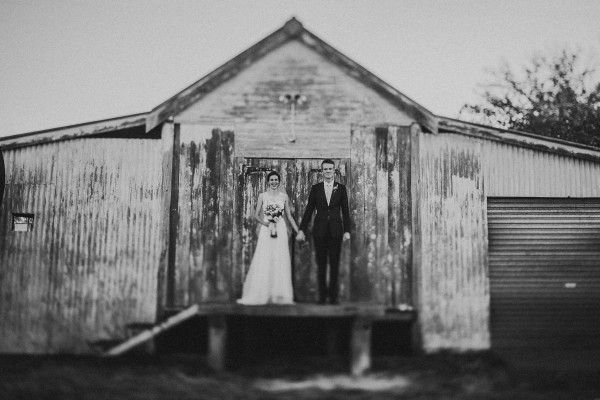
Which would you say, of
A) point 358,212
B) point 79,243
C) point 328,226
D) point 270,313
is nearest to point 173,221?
point 79,243

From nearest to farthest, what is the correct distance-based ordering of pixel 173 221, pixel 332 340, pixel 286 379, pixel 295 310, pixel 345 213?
1. pixel 286 379
2. pixel 295 310
3. pixel 345 213
4. pixel 332 340
5. pixel 173 221

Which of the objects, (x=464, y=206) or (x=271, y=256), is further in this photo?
(x=464, y=206)

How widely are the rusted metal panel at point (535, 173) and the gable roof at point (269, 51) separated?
1.25 m

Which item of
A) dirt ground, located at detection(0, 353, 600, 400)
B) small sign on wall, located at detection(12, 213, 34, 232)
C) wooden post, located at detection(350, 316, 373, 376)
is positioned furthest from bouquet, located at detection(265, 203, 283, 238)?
small sign on wall, located at detection(12, 213, 34, 232)

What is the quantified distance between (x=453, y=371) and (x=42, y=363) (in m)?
5.77

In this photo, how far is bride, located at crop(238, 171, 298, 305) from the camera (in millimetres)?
7461

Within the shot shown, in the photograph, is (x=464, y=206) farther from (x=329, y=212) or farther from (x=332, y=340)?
(x=332, y=340)

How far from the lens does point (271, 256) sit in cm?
758

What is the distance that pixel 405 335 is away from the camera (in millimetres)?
8250

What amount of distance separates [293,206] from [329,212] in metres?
0.75

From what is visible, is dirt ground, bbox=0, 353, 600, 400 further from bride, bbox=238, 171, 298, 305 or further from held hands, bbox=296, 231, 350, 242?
held hands, bbox=296, 231, 350, 242

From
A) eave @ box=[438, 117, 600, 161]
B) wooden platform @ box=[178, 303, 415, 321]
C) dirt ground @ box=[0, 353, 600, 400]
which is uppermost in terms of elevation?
eave @ box=[438, 117, 600, 161]

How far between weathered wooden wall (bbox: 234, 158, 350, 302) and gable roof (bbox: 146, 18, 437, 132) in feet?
4.29

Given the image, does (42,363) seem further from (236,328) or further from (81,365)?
(236,328)
